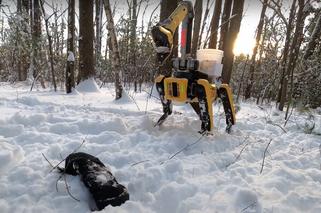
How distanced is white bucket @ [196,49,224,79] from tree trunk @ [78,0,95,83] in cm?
440

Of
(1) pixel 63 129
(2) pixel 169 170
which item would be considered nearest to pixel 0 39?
(1) pixel 63 129

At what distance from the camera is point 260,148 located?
405 cm

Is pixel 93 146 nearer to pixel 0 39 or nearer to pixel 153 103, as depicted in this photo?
pixel 153 103

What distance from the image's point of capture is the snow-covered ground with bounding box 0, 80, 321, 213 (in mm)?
2641

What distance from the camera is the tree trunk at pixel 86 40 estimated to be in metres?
7.91

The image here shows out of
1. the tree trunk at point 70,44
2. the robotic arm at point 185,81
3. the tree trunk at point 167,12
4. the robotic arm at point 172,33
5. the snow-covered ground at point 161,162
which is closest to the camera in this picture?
the snow-covered ground at point 161,162

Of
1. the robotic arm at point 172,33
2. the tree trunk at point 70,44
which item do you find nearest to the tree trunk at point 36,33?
the tree trunk at point 70,44

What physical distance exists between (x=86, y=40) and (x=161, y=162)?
17.9 ft

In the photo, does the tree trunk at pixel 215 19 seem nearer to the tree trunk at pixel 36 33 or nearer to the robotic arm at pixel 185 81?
the tree trunk at pixel 36 33

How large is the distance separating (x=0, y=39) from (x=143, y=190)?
23.1 meters

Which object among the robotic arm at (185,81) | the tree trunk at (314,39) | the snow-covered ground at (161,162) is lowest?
the snow-covered ground at (161,162)

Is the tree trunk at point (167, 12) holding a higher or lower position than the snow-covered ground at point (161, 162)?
higher

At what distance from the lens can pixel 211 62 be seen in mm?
4234

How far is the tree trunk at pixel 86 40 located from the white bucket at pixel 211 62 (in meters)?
4.40
